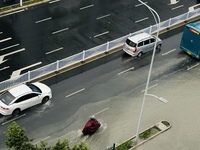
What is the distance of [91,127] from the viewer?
91.1ft

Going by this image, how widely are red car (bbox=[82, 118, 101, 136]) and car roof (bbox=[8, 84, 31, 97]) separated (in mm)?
4827

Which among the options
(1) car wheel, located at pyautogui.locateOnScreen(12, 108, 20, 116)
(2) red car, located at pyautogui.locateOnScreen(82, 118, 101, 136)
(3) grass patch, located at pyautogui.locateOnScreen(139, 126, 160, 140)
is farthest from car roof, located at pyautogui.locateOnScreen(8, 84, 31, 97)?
(3) grass patch, located at pyautogui.locateOnScreen(139, 126, 160, 140)

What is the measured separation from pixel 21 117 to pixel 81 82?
233 inches

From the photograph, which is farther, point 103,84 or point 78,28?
point 78,28

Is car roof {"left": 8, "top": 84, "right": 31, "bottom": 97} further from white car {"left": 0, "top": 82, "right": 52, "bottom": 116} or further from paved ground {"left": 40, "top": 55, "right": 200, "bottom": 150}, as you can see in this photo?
paved ground {"left": 40, "top": 55, "right": 200, "bottom": 150}

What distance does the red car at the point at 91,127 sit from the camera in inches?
1089

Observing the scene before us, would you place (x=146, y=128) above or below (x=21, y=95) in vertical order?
below

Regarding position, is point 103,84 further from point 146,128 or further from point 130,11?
point 130,11

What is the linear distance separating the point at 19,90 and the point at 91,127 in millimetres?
5690

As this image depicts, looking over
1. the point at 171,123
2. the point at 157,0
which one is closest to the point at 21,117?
the point at 171,123

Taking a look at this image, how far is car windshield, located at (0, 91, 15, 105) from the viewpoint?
92.7ft

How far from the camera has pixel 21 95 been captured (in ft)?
93.6

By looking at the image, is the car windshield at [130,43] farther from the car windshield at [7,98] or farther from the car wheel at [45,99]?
the car windshield at [7,98]

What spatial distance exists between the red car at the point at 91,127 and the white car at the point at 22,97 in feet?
13.5
